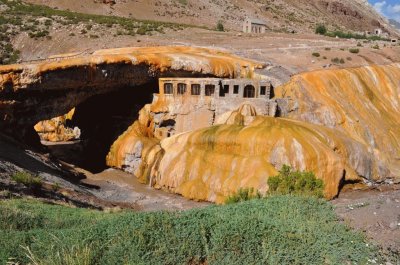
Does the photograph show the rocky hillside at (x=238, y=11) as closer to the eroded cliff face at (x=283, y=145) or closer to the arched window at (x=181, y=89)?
the arched window at (x=181, y=89)

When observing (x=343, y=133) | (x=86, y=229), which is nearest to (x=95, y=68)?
(x=343, y=133)

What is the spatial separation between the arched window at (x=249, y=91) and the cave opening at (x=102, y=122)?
367 inches

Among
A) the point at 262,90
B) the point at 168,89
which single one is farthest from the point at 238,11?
the point at 168,89

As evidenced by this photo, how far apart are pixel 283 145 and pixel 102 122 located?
71.1 feet

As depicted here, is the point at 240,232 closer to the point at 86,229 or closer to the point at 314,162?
the point at 86,229

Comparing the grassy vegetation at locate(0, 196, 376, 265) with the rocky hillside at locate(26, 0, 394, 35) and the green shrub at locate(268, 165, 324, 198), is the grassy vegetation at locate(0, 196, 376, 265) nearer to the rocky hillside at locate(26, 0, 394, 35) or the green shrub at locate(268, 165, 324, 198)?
the green shrub at locate(268, 165, 324, 198)

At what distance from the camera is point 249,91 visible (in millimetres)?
37750

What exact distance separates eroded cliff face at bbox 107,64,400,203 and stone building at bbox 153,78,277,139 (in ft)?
3.29

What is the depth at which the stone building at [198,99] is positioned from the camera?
36594 millimetres

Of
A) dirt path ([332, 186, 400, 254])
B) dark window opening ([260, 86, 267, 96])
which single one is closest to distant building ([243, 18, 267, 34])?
dark window opening ([260, 86, 267, 96])

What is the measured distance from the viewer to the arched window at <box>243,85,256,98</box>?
37459 mm

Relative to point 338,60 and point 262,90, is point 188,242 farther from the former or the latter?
point 338,60

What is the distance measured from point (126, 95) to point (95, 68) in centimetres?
923

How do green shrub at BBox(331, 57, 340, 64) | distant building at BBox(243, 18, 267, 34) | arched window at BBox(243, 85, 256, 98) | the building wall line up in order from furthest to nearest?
distant building at BBox(243, 18, 267, 34) < the building wall < green shrub at BBox(331, 57, 340, 64) < arched window at BBox(243, 85, 256, 98)
